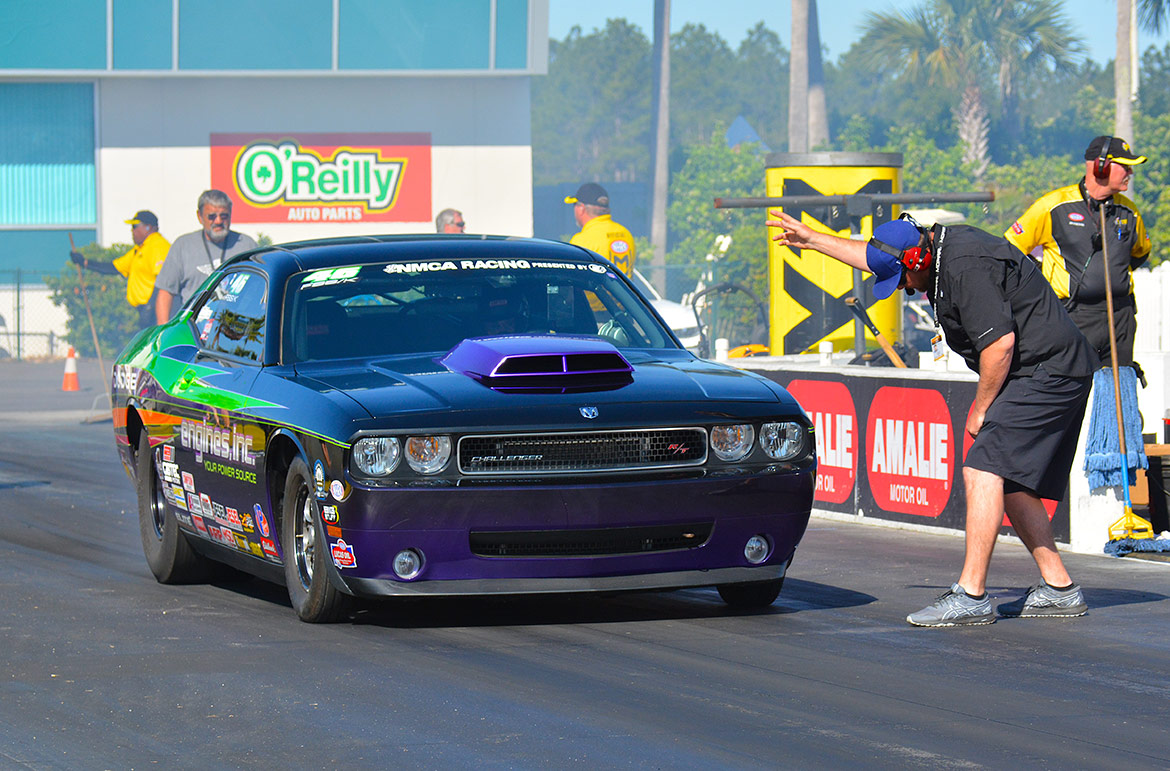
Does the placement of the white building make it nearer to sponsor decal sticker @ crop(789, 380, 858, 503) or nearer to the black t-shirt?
sponsor decal sticker @ crop(789, 380, 858, 503)

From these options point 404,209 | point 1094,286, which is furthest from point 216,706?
point 404,209

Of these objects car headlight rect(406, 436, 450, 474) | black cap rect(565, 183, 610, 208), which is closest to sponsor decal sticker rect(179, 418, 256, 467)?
car headlight rect(406, 436, 450, 474)

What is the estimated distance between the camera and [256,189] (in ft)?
128

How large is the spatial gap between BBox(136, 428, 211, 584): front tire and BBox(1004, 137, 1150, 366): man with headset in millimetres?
4249

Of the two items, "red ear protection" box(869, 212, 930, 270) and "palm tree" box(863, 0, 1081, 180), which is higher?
"palm tree" box(863, 0, 1081, 180)

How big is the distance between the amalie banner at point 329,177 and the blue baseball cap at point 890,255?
106 ft

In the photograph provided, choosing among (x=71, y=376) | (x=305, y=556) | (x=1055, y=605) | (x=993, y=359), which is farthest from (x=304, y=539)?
(x=71, y=376)

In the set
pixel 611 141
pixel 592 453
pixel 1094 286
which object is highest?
pixel 611 141

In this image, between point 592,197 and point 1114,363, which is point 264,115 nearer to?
point 592,197

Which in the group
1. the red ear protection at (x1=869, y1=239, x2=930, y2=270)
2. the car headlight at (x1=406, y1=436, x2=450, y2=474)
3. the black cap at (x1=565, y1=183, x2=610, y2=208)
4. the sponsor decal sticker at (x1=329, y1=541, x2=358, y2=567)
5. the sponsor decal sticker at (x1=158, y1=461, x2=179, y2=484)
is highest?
the black cap at (x1=565, y1=183, x2=610, y2=208)

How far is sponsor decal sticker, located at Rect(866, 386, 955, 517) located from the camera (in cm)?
1070

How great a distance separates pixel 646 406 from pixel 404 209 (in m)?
32.9

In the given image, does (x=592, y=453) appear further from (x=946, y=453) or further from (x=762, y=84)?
(x=762, y=84)

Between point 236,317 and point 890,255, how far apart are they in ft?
9.48
